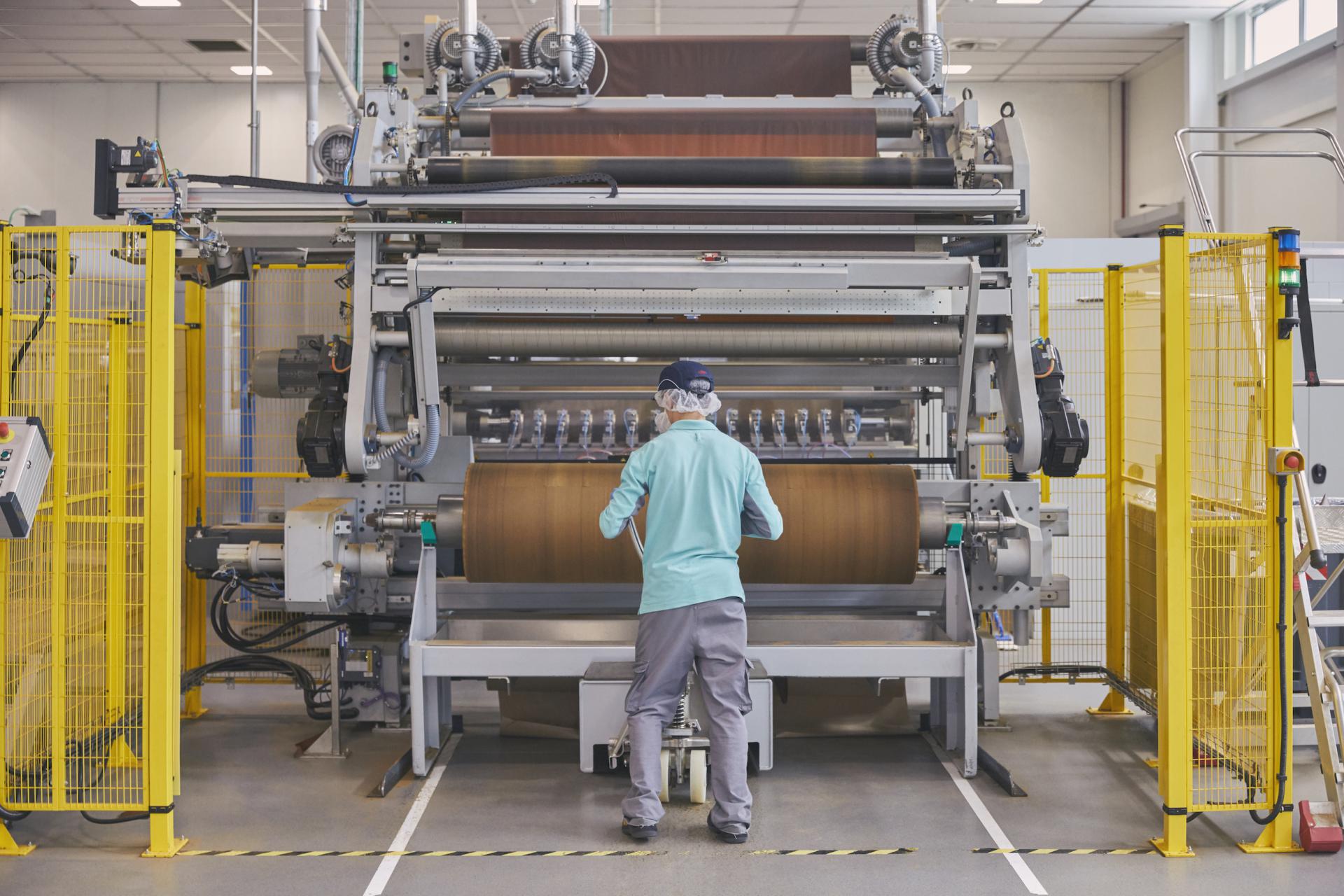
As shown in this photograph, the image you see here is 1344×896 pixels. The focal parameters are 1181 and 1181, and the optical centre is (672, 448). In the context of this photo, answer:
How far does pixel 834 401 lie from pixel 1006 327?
3.02ft

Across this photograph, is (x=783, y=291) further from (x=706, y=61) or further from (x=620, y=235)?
(x=706, y=61)

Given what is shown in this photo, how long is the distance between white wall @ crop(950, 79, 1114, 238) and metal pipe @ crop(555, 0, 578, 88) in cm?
796

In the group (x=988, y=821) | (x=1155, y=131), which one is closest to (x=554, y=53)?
(x=988, y=821)

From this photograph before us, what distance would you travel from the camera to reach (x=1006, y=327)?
4543 millimetres

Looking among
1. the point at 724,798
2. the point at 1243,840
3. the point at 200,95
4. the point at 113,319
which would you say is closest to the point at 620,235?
the point at 113,319

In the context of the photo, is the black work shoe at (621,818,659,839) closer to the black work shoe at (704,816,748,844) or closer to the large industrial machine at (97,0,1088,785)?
the black work shoe at (704,816,748,844)

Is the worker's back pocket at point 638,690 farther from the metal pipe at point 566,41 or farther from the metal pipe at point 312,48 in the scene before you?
the metal pipe at point 312,48

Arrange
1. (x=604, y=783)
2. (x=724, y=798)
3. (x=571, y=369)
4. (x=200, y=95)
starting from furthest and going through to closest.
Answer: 1. (x=200, y=95)
2. (x=571, y=369)
3. (x=604, y=783)
4. (x=724, y=798)

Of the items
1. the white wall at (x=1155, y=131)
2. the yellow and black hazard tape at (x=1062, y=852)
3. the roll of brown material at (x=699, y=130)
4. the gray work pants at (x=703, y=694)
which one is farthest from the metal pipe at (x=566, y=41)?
the white wall at (x=1155, y=131)

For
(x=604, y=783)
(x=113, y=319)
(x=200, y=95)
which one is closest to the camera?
(x=113, y=319)

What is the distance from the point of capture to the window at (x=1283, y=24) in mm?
8852

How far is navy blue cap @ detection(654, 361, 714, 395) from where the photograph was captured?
3822 millimetres

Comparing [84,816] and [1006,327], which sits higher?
[1006,327]

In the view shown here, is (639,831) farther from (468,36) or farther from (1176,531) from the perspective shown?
(468,36)
